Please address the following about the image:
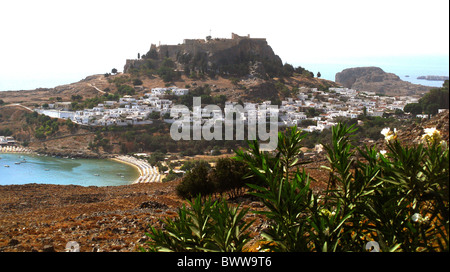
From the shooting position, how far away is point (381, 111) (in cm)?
2619

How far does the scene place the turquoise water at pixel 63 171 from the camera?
16.2m

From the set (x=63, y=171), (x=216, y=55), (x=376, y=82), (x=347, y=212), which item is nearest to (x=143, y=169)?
(x=63, y=171)

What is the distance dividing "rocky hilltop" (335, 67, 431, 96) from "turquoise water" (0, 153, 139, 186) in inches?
1441

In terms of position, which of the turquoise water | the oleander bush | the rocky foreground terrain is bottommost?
the turquoise water

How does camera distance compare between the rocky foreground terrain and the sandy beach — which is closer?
the rocky foreground terrain
